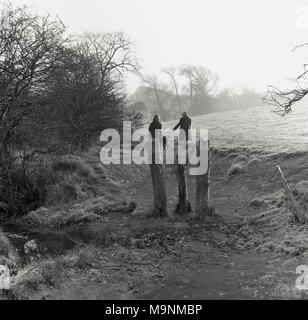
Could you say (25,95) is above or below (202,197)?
above

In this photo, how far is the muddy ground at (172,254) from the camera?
6.30m

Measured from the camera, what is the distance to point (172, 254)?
8047 mm

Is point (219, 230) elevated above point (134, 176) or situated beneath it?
situated beneath

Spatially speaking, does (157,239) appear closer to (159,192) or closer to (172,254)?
(172,254)

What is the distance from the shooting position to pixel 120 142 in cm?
2169

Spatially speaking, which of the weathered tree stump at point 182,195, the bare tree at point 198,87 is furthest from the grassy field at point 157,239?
the bare tree at point 198,87

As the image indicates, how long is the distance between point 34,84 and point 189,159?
206 inches

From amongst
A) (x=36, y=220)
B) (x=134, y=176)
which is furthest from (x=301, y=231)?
(x=134, y=176)

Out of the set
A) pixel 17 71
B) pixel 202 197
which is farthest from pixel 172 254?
pixel 17 71

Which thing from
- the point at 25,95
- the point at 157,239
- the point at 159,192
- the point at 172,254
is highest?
the point at 25,95
